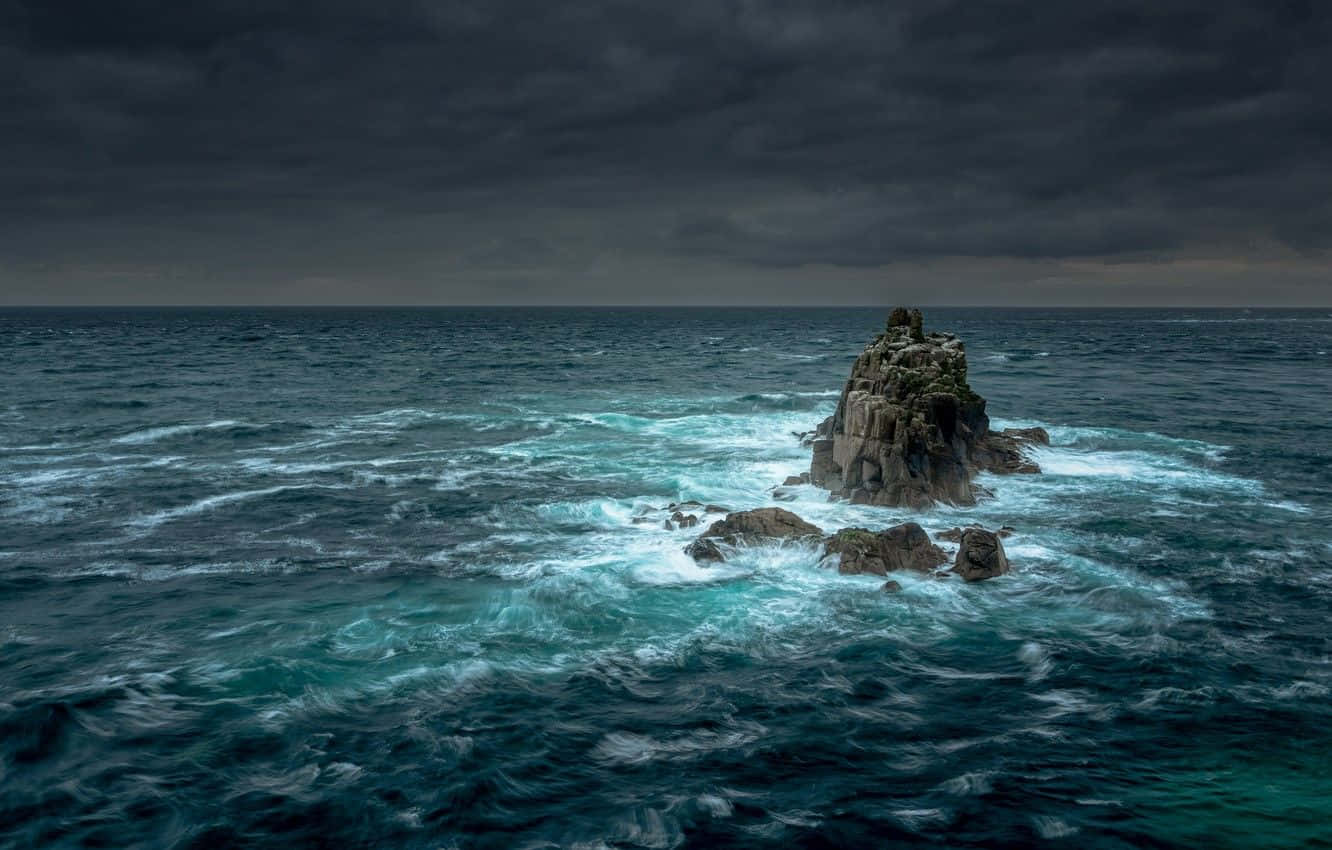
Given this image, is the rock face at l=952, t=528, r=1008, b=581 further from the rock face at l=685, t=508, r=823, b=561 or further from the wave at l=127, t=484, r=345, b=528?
the wave at l=127, t=484, r=345, b=528

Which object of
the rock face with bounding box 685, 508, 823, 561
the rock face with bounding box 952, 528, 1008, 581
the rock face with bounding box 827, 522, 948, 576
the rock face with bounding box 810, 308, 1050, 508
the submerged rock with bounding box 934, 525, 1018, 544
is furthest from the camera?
the rock face with bounding box 810, 308, 1050, 508

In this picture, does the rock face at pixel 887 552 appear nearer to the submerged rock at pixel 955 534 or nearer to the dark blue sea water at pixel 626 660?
the dark blue sea water at pixel 626 660

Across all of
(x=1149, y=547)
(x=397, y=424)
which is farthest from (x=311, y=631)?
(x=397, y=424)

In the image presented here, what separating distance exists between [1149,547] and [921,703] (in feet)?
50.4

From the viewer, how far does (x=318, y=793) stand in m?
15.3

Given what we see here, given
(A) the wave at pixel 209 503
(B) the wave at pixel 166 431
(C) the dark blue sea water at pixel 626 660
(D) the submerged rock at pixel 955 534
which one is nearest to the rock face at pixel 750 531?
(C) the dark blue sea water at pixel 626 660

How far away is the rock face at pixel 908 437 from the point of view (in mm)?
34438

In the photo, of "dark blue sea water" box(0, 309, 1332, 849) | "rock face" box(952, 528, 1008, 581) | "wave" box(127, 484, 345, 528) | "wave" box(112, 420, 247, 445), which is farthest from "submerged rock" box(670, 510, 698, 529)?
"wave" box(112, 420, 247, 445)

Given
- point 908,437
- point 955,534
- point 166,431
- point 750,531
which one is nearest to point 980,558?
point 955,534

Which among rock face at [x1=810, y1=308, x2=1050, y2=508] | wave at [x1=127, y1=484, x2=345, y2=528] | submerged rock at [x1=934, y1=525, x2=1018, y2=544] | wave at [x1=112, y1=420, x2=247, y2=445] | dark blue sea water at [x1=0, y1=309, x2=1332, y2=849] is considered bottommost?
dark blue sea water at [x1=0, y1=309, x2=1332, y2=849]

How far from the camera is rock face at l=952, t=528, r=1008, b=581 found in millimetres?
25688

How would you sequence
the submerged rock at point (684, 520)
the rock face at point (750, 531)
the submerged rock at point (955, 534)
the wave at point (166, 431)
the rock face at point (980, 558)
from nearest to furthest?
the rock face at point (980, 558)
the rock face at point (750, 531)
the submerged rock at point (955, 534)
the submerged rock at point (684, 520)
the wave at point (166, 431)

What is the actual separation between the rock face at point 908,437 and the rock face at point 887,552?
7082 millimetres

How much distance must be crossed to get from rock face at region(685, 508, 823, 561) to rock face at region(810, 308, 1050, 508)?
6410mm
